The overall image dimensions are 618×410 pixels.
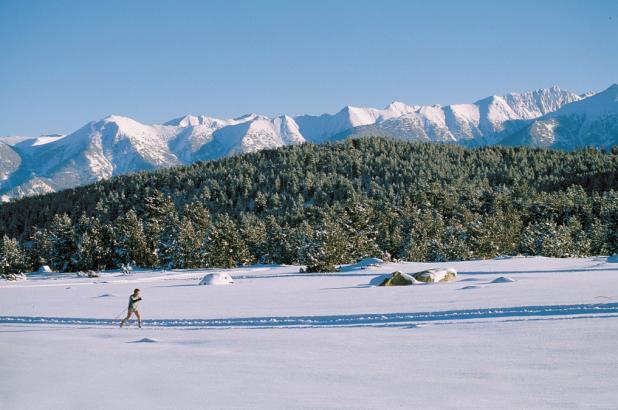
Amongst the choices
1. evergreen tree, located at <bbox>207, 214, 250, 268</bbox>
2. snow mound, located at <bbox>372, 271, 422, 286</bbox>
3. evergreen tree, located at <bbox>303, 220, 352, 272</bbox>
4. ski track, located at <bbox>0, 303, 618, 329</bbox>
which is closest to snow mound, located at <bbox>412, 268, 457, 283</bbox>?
snow mound, located at <bbox>372, 271, 422, 286</bbox>

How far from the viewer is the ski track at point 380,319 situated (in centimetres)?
2047

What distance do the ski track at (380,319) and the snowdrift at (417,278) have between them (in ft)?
48.0

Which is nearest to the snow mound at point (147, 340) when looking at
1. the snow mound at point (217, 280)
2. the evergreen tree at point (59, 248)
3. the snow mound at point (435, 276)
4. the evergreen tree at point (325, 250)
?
the snow mound at point (435, 276)

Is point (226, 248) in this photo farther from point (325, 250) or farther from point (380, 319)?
point (380, 319)

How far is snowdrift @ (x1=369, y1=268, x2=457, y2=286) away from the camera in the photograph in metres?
37.9

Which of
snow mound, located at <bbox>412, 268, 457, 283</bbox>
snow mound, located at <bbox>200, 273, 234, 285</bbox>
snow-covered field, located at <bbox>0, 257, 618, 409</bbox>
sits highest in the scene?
snow-covered field, located at <bbox>0, 257, 618, 409</bbox>

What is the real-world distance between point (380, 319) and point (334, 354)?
23.9 ft

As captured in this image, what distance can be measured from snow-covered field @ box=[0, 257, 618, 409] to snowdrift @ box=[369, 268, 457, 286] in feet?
26.0

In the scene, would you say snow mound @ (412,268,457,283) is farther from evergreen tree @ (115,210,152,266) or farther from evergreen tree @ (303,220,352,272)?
evergreen tree @ (115,210,152,266)

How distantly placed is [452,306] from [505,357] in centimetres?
1069

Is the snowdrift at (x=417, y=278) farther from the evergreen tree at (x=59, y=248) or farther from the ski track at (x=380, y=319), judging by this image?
the evergreen tree at (x=59, y=248)

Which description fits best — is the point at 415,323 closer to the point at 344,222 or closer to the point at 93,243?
the point at 344,222

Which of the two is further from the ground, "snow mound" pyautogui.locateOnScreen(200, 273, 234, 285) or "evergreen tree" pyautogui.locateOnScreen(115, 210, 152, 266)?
"evergreen tree" pyautogui.locateOnScreen(115, 210, 152, 266)

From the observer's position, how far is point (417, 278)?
129 feet
